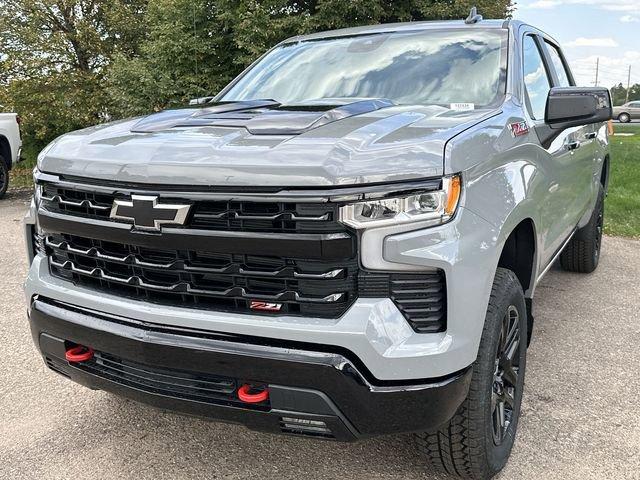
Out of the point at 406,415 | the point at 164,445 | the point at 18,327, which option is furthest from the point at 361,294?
the point at 18,327

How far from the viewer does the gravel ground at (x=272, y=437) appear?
8.55 ft

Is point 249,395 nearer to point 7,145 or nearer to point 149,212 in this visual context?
point 149,212

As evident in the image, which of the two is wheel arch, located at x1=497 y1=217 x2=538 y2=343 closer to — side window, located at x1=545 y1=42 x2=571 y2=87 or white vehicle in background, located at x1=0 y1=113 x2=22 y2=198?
side window, located at x1=545 y1=42 x2=571 y2=87

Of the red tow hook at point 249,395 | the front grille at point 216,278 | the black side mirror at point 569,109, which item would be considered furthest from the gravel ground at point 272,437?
the black side mirror at point 569,109

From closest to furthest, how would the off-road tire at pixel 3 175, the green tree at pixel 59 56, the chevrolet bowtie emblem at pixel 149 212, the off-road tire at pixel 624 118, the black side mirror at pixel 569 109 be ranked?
the chevrolet bowtie emblem at pixel 149 212 → the black side mirror at pixel 569 109 → the off-road tire at pixel 3 175 → the green tree at pixel 59 56 → the off-road tire at pixel 624 118

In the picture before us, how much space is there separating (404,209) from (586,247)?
157 inches

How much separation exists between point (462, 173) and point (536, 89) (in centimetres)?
174

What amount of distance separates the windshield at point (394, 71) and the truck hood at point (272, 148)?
0.47 meters

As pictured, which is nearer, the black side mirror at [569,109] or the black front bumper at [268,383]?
the black front bumper at [268,383]

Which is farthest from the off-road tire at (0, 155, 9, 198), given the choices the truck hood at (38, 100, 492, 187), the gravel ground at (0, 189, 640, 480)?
the truck hood at (38, 100, 492, 187)

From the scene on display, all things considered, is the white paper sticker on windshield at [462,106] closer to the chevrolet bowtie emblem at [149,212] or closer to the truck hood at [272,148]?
the truck hood at [272,148]

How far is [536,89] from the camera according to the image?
3.50 m

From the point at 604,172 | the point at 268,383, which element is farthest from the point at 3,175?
the point at 268,383

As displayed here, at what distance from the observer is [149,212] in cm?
209
